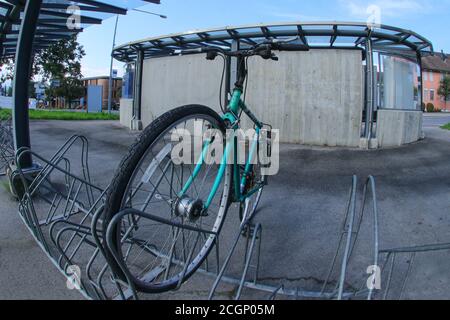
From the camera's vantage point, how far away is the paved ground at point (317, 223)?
2689mm

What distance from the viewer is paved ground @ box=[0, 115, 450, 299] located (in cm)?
269

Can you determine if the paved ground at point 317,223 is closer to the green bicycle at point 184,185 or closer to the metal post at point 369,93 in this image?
the green bicycle at point 184,185

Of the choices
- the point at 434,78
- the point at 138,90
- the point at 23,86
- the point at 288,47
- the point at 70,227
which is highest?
the point at 434,78

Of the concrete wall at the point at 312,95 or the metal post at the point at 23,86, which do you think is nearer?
the metal post at the point at 23,86

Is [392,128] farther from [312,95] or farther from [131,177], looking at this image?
[131,177]

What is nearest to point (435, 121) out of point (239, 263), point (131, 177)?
point (239, 263)

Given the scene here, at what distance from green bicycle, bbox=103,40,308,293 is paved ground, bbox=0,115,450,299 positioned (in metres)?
0.31

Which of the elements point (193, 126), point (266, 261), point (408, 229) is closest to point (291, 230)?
point (266, 261)

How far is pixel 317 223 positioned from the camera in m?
4.09

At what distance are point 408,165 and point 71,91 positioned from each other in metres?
41.1

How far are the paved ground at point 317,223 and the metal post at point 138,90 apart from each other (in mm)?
6027

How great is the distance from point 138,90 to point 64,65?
58.9 feet

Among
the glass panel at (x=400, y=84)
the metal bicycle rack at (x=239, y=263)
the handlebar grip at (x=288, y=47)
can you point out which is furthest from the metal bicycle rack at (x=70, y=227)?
the glass panel at (x=400, y=84)

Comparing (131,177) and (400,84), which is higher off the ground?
(400,84)
